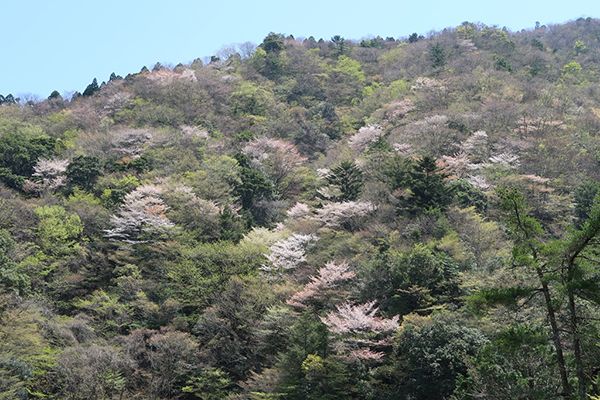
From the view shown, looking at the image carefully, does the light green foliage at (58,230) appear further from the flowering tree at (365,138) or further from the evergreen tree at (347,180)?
the flowering tree at (365,138)

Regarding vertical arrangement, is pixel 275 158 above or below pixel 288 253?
above

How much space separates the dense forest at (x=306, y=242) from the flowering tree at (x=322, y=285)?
131 millimetres

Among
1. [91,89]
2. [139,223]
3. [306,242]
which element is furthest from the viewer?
[91,89]

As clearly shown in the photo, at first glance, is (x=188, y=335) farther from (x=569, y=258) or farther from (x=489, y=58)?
(x=489, y=58)

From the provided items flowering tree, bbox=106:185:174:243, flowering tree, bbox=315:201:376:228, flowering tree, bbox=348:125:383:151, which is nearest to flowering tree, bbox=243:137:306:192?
flowering tree, bbox=348:125:383:151

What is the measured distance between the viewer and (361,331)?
66.8ft

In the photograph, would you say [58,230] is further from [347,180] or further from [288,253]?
[347,180]

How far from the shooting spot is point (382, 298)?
22.7 meters

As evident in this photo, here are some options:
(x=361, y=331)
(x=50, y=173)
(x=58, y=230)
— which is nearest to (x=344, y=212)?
(x=361, y=331)

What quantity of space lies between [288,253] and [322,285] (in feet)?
15.6

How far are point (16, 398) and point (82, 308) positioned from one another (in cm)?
797

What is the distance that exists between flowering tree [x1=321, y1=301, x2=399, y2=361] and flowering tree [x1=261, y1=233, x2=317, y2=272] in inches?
266

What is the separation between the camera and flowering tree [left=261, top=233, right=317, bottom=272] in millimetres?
27797

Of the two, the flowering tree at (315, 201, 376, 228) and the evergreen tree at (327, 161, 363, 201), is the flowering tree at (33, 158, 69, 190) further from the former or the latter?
the flowering tree at (315, 201, 376, 228)
